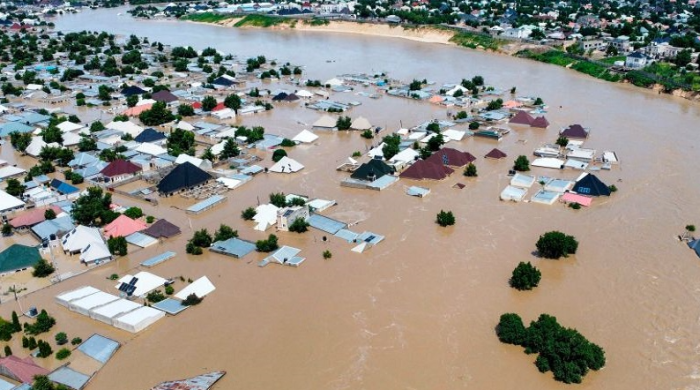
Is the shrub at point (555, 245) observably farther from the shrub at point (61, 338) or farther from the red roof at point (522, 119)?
the red roof at point (522, 119)

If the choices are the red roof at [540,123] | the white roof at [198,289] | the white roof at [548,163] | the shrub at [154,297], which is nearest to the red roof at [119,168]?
the shrub at [154,297]

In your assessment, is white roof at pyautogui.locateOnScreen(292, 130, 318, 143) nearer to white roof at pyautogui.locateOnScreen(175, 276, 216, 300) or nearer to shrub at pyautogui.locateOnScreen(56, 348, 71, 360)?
white roof at pyautogui.locateOnScreen(175, 276, 216, 300)

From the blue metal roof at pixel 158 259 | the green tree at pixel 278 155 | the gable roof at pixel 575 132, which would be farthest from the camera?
the gable roof at pixel 575 132

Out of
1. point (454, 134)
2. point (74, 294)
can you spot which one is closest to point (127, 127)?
point (74, 294)

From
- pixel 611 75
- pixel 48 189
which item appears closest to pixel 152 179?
pixel 48 189

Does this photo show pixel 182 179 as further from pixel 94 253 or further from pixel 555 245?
pixel 555 245

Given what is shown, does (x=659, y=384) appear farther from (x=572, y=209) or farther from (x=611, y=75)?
(x=611, y=75)
